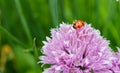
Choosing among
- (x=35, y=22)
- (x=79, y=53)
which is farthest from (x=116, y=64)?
(x=35, y=22)

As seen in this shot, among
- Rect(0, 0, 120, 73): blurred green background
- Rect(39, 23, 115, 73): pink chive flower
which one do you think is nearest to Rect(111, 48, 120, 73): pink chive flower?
Rect(39, 23, 115, 73): pink chive flower

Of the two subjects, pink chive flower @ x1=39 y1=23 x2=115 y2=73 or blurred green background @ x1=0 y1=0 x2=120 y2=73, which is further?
blurred green background @ x1=0 y1=0 x2=120 y2=73

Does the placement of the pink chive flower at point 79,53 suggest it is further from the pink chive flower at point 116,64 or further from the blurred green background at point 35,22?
the blurred green background at point 35,22

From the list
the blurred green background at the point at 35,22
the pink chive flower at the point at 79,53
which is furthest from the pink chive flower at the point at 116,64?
the blurred green background at the point at 35,22

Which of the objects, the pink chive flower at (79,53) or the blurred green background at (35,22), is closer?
the pink chive flower at (79,53)

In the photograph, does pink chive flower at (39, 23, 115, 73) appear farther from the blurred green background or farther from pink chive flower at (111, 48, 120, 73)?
→ the blurred green background

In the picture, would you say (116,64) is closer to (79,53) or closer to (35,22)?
(79,53)

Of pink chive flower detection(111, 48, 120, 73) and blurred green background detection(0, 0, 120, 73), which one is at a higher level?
blurred green background detection(0, 0, 120, 73)

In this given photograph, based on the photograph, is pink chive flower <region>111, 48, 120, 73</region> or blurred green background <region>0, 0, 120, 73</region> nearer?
pink chive flower <region>111, 48, 120, 73</region>
